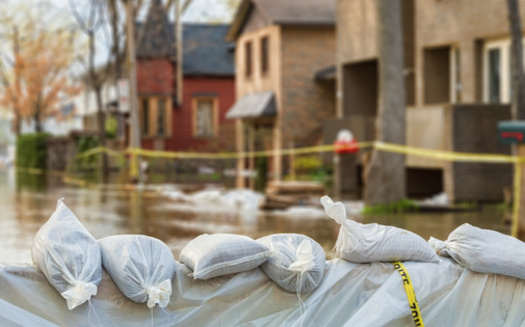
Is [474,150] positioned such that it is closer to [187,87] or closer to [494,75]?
[494,75]

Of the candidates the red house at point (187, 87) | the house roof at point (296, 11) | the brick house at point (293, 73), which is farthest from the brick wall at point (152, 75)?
the brick house at point (293, 73)

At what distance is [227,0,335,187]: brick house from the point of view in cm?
3653

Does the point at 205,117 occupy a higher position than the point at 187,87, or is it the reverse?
the point at 187,87

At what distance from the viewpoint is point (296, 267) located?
5230 millimetres

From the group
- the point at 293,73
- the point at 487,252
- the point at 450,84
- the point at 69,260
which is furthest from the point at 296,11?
the point at 69,260

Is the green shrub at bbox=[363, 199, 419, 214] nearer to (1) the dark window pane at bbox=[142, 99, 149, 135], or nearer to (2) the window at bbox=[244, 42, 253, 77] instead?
(2) the window at bbox=[244, 42, 253, 77]

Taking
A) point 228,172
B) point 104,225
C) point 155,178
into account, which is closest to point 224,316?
point 104,225

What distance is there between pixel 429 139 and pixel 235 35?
20.9 meters

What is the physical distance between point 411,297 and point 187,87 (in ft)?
135

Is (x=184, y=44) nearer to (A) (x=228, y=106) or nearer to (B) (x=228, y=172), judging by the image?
(A) (x=228, y=106)

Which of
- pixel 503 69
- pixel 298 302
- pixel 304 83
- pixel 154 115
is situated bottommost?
pixel 298 302

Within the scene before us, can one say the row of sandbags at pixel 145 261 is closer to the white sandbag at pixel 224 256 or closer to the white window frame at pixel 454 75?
the white sandbag at pixel 224 256

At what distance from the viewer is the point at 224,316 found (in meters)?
5.29

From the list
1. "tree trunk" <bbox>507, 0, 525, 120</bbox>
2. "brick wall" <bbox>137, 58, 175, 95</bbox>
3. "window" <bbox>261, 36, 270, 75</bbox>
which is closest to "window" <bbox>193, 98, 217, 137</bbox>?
"brick wall" <bbox>137, 58, 175, 95</bbox>
